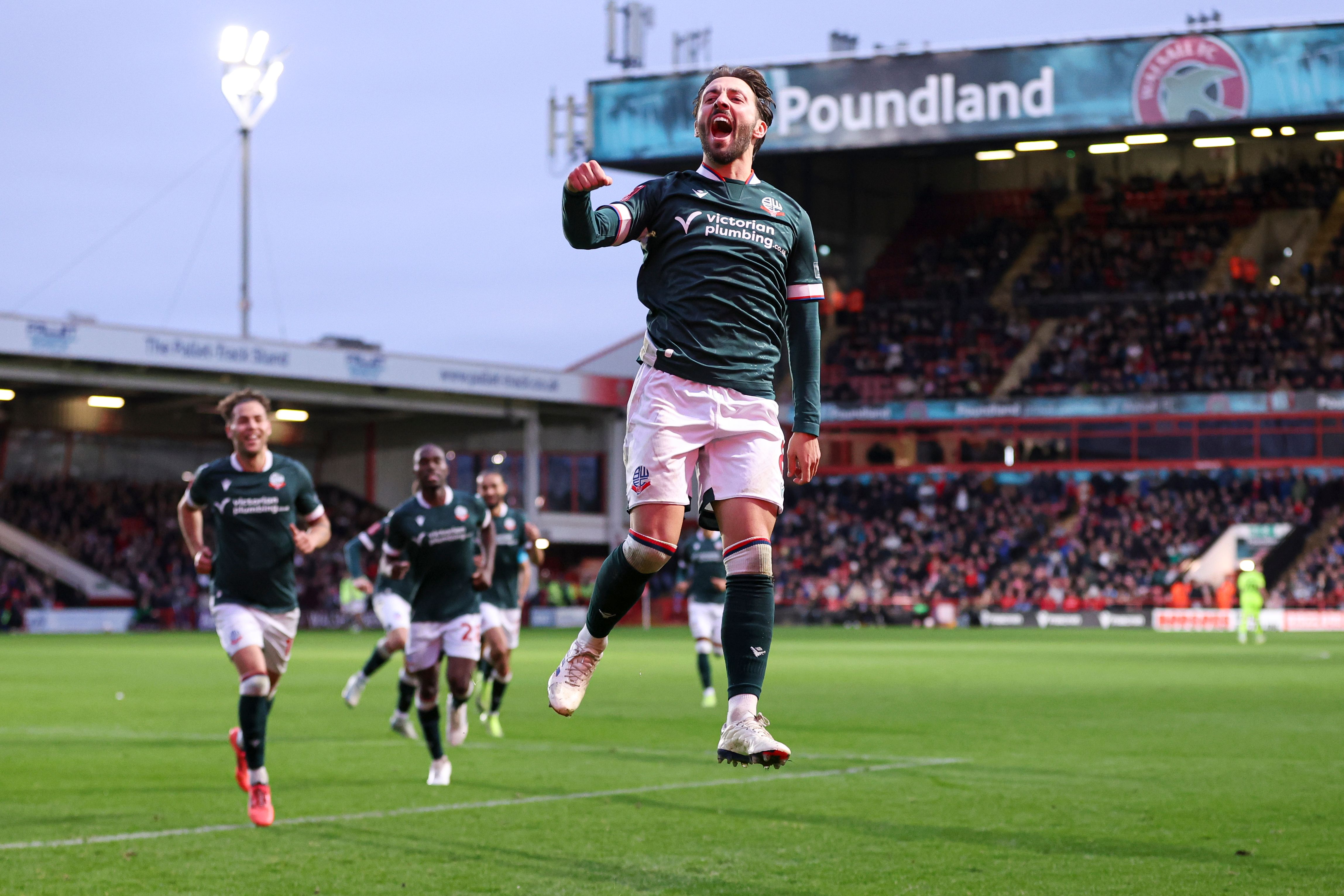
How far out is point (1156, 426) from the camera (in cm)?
5103

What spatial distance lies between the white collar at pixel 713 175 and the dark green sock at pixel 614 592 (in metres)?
1.35

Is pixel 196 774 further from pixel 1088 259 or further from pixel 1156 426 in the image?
pixel 1088 259

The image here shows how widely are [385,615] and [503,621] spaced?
1225mm

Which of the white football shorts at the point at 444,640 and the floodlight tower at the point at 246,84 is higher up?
the floodlight tower at the point at 246,84

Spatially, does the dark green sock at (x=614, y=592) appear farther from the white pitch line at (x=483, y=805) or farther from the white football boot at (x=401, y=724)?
the white football boot at (x=401, y=724)

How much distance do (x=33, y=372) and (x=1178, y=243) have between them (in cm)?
3599

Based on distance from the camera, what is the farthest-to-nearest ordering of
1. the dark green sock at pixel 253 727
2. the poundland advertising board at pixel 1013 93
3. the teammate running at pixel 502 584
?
the poundland advertising board at pixel 1013 93 → the teammate running at pixel 502 584 → the dark green sock at pixel 253 727

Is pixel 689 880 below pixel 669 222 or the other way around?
below

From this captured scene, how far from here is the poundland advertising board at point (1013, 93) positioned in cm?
4356

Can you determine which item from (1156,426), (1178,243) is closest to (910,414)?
(1156,426)

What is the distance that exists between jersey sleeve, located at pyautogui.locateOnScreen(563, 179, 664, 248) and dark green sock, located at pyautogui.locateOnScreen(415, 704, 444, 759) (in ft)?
24.8

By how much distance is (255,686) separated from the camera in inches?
430

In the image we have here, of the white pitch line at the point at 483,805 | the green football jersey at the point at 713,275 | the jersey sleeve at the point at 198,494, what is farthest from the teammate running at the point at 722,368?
the jersey sleeve at the point at 198,494

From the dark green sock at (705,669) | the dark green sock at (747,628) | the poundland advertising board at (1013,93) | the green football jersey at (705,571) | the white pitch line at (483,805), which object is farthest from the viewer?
the poundland advertising board at (1013,93)
